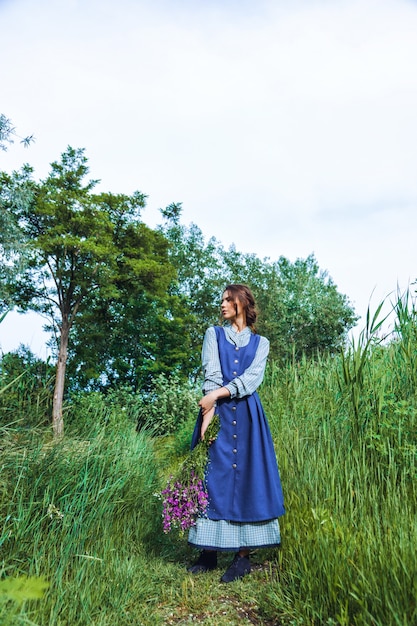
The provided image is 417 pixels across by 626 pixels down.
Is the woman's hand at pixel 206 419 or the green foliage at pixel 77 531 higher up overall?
the woman's hand at pixel 206 419

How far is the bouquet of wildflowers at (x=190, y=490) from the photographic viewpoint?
11.6 feet

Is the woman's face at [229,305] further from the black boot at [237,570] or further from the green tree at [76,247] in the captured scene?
the green tree at [76,247]

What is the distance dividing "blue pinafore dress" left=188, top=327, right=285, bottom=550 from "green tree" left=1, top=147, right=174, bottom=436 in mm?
12317

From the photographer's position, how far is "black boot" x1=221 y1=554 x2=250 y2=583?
141 inches

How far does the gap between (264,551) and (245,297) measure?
1.81 metres

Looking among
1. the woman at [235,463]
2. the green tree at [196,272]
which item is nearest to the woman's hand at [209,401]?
the woman at [235,463]

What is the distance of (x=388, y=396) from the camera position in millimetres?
4754

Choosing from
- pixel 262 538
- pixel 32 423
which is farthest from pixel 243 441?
pixel 32 423

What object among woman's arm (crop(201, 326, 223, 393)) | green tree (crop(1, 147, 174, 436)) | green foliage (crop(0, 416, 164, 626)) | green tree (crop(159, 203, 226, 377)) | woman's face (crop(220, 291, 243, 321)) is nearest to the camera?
green foliage (crop(0, 416, 164, 626))

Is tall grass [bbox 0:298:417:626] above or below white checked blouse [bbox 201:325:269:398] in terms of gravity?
below

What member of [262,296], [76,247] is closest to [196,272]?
[262,296]

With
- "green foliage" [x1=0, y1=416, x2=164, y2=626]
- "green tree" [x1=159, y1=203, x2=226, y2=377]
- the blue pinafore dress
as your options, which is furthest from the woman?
"green tree" [x1=159, y1=203, x2=226, y2=377]

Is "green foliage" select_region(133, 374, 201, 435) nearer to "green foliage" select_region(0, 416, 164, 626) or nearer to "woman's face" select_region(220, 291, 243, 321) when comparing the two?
"green foliage" select_region(0, 416, 164, 626)

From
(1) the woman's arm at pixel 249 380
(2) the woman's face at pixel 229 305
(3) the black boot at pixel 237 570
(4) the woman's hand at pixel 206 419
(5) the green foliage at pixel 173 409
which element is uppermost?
(5) the green foliage at pixel 173 409
